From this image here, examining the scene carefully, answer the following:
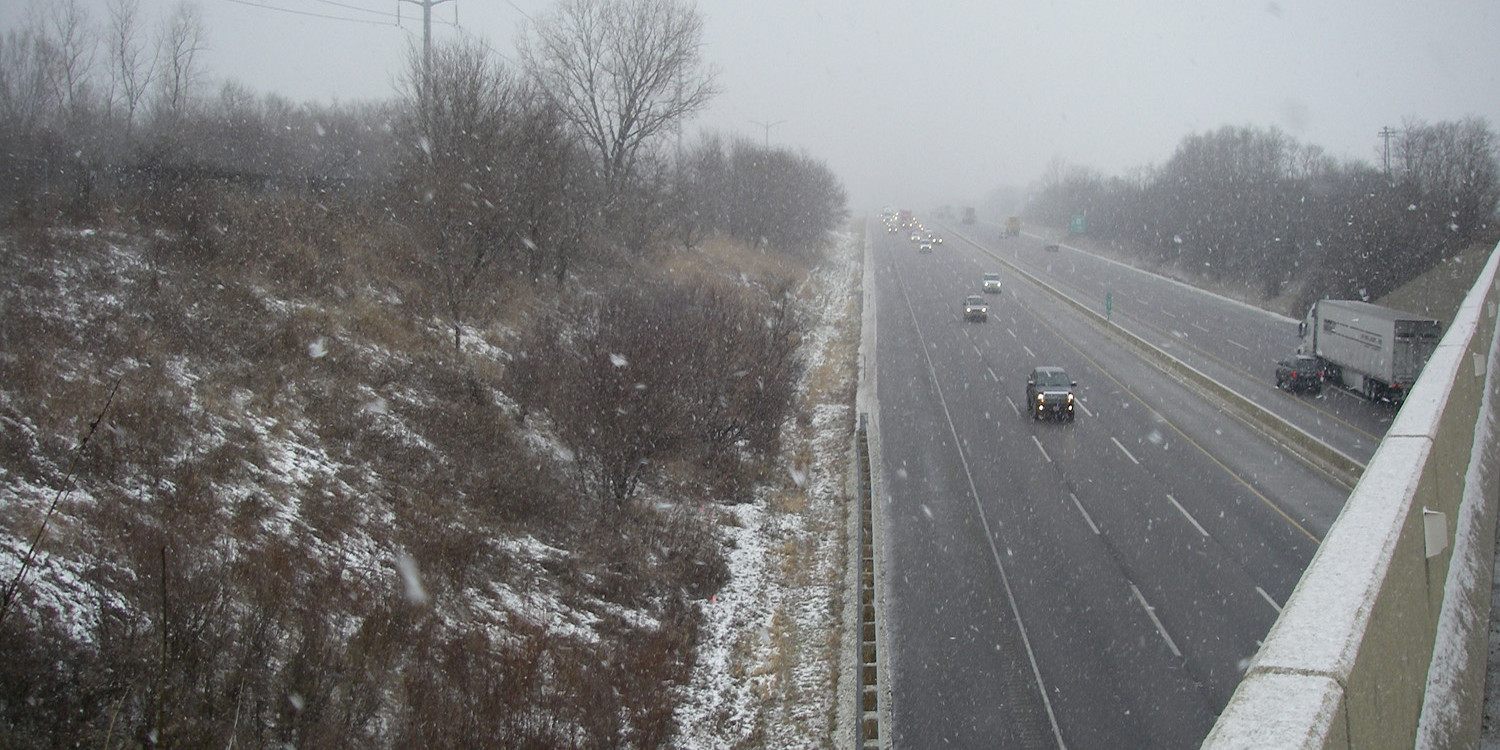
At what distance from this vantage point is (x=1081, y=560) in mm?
16750

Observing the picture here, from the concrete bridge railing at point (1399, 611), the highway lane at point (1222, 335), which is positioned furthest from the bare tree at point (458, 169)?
the highway lane at point (1222, 335)

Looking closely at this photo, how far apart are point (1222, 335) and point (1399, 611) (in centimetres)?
4383

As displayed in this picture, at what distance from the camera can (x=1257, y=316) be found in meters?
50.6

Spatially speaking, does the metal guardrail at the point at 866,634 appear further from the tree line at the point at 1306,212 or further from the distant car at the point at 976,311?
the tree line at the point at 1306,212

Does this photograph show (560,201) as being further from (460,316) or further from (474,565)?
(474,565)

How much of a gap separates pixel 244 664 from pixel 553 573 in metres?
6.12

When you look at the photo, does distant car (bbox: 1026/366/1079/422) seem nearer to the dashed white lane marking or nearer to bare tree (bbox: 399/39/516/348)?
the dashed white lane marking

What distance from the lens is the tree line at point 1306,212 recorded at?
4912 centimetres

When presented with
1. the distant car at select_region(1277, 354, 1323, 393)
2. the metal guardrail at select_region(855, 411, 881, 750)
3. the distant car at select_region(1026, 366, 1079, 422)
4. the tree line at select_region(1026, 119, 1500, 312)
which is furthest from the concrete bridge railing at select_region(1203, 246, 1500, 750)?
the tree line at select_region(1026, 119, 1500, 312)

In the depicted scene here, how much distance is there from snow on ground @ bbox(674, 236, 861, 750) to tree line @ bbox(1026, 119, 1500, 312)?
4031 cm

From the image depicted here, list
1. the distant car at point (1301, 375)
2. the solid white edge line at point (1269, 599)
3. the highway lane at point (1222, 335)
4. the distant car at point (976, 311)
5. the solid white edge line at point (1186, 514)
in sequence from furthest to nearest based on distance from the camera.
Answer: the distant car at point (976, 311) < the distant car at point (1301, 375) < the highway lane at point (1222, 335) < the solid white edge line at point (1186, 514) < the solid white edge line at point (1269, 599)

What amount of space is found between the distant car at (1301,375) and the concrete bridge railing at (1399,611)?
24.0 metres

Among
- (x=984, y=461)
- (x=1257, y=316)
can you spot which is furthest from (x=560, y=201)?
(x=1257, y=316)

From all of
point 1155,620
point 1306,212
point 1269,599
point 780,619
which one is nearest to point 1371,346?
point 1269,599
